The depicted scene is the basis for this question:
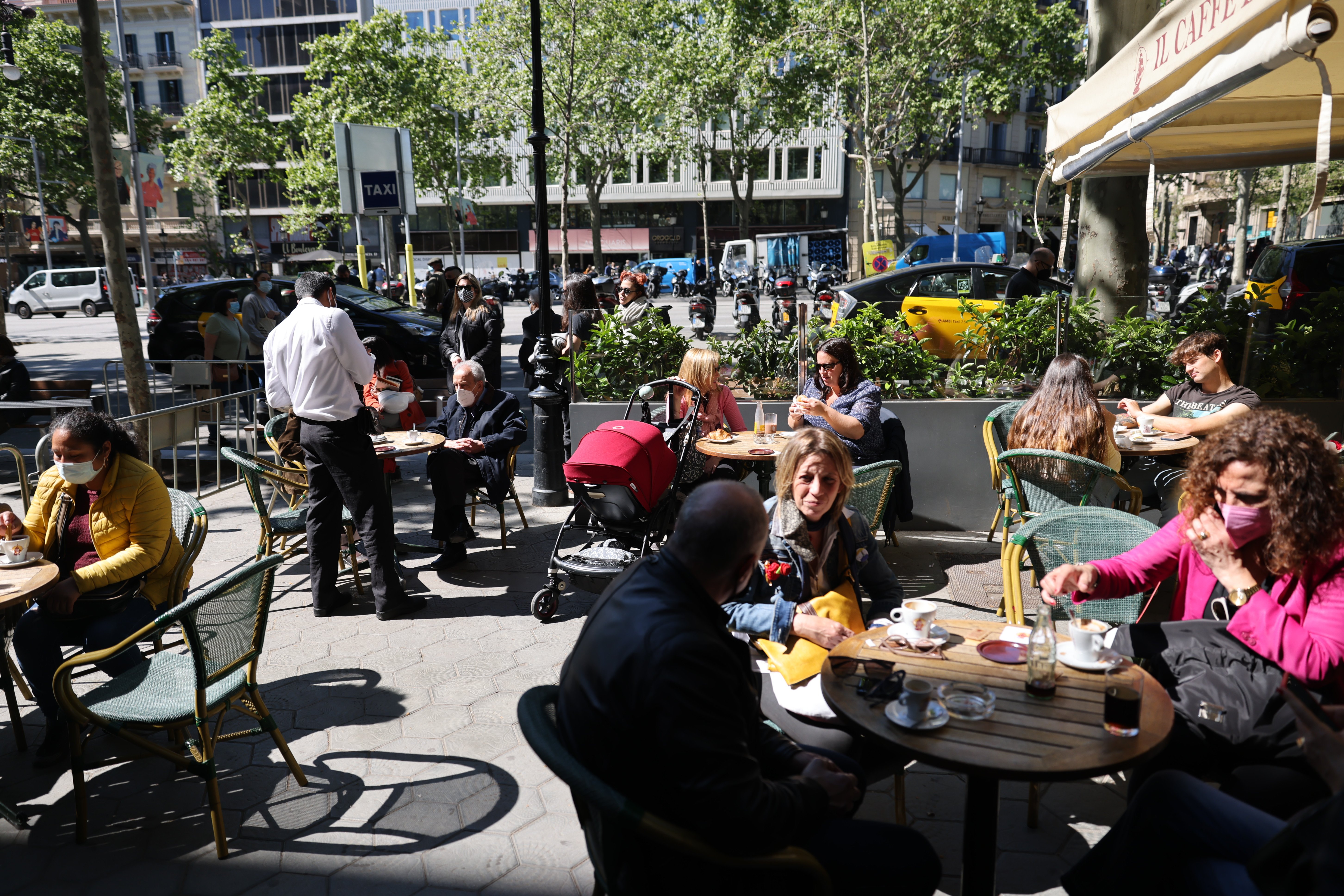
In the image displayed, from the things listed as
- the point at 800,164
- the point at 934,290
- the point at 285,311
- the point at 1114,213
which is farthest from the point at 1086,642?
the point at 800,164

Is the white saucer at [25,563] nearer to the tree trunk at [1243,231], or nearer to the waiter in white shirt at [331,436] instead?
the waiter in white shirt at [331,436]

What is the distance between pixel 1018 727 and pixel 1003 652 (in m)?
0.44

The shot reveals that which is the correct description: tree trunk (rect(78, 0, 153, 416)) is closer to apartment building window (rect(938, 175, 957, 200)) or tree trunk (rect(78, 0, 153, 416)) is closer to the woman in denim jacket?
the woman in denim jacket

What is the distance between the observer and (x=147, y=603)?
11.8ft

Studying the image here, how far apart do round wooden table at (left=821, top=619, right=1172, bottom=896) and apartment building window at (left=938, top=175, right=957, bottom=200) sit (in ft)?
169

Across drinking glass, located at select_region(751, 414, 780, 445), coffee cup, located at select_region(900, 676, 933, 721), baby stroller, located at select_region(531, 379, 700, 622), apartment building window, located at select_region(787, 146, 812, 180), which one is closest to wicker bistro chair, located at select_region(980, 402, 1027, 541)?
drinking glass, located at select_region(751, 414, 780, 445)

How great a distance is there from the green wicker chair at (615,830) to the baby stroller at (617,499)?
2747mm

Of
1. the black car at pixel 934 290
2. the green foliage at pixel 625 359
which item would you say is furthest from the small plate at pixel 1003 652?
the black car at pixel 934 290

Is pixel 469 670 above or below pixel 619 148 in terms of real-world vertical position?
below

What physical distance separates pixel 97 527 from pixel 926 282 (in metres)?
11.2

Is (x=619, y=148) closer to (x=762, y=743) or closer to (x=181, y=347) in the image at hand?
(x=181, y=347)

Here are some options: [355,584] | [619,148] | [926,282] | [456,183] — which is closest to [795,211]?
[619,148]

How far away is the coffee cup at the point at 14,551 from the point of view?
3.38 meters

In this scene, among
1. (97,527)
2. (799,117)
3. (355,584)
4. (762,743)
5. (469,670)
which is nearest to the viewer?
(762,743)
